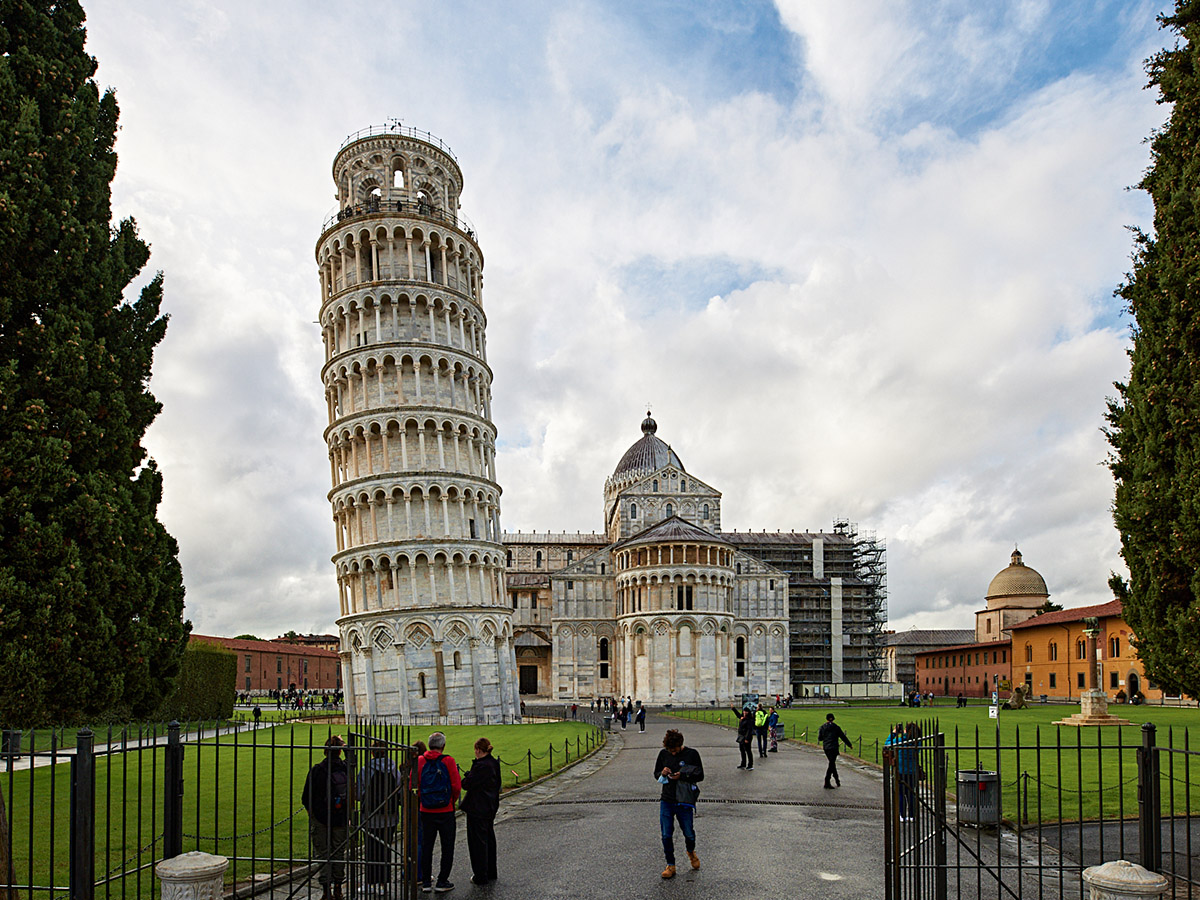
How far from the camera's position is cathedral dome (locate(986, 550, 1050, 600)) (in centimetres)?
9719

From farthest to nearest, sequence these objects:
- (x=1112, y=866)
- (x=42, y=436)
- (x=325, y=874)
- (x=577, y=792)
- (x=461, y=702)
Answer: (x=461, y=702)
(x=577, y=792)
(x=42, y=436)
(x=325, y=874)
(x=1112, y=866)

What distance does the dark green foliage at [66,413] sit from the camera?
1095cm

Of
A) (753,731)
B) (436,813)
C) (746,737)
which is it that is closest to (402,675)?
(753,731)

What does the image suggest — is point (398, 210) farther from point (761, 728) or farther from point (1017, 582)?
point (1017, 582)

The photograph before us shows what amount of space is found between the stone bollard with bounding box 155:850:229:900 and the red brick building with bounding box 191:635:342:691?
82.9 meters

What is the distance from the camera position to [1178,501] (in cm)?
1133

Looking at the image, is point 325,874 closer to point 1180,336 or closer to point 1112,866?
point 1112,866

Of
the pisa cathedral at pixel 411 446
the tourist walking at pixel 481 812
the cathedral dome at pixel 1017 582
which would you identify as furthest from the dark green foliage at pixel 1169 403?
the cathedral dome at pixel 1017 582

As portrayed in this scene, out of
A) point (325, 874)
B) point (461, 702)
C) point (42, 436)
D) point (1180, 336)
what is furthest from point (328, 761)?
point (461, 702)

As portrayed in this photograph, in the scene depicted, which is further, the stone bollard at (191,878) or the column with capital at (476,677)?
the column with capital at (476,677)

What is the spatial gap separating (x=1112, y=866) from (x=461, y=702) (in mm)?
44088

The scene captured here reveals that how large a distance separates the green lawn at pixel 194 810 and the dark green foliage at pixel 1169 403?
34.0 feet

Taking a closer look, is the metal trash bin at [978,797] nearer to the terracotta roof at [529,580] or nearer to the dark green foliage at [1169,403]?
the dark green foliage at [1169,403]

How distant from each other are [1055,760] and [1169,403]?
49.9 feet
